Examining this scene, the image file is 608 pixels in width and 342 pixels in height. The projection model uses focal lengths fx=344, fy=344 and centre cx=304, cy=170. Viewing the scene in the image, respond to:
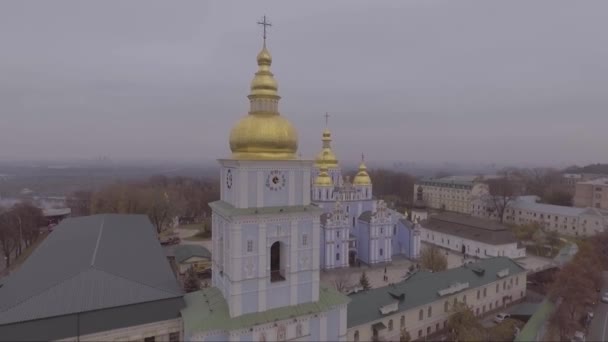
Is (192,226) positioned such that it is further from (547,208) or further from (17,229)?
(547,208)

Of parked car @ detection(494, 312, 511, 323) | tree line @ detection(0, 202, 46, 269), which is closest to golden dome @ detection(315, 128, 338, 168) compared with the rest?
parked car @ detection(494, 312, 511, 323)

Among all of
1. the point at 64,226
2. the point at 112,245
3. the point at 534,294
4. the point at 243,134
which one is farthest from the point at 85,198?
the point at 534,294

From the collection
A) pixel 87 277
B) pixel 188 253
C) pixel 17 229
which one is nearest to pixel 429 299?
pixel 87 277

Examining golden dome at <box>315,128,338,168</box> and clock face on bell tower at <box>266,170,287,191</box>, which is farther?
golden dome at <box>315,128,338,168</box>

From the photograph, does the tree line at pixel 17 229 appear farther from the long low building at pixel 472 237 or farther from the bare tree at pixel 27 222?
the long low building at pixel 472 237

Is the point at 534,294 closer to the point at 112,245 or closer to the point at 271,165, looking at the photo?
the point at 271,165

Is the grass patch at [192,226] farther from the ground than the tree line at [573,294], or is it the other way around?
the tree line at [573,294]

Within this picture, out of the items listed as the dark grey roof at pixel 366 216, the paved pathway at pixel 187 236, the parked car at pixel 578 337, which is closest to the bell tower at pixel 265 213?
the parked car at pixel 578 337

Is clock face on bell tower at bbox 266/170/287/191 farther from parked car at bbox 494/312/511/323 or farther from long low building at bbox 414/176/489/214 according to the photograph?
long low building at bbox 414/176/489/214
